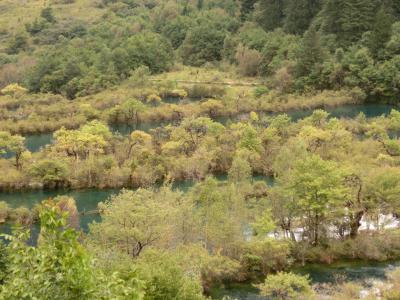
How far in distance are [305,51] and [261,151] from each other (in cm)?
3160

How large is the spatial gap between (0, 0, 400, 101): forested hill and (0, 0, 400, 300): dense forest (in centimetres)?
28

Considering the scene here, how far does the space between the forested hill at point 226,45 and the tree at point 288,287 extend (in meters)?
51.6

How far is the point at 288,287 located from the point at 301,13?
7065cm

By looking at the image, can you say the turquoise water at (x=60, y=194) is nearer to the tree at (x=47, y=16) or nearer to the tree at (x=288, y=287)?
the tree at (x=288, y=287)

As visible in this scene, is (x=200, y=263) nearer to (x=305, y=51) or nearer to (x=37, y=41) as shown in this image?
(x=305, y=51)

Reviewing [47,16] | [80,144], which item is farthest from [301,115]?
[47,16]

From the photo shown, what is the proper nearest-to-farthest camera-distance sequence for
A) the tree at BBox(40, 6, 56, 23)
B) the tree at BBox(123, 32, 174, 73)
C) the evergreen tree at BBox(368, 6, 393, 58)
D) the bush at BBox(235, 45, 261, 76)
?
the evergreen tree at BBox(368, 6, 393, 58) < the bush at BBox(235, 45, 261, 76) < the tree at BBox(123, 32, 174, 73) < the tree at BBox(40, 6, 56, 23)

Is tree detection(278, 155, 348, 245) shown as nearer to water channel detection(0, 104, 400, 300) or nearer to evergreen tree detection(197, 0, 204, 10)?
water channel detection(0, 104, 400, 300)

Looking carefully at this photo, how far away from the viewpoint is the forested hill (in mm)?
74500

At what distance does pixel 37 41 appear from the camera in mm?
→ 110125

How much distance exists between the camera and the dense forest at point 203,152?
2330 cm

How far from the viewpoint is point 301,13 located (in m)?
88.5

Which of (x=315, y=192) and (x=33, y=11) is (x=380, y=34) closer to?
(x=315, y=192)

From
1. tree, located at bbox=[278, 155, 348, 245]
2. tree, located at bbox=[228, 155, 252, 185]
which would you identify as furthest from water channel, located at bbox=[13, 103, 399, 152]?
tree, located at bbox=[278, 155, 348, 245]
